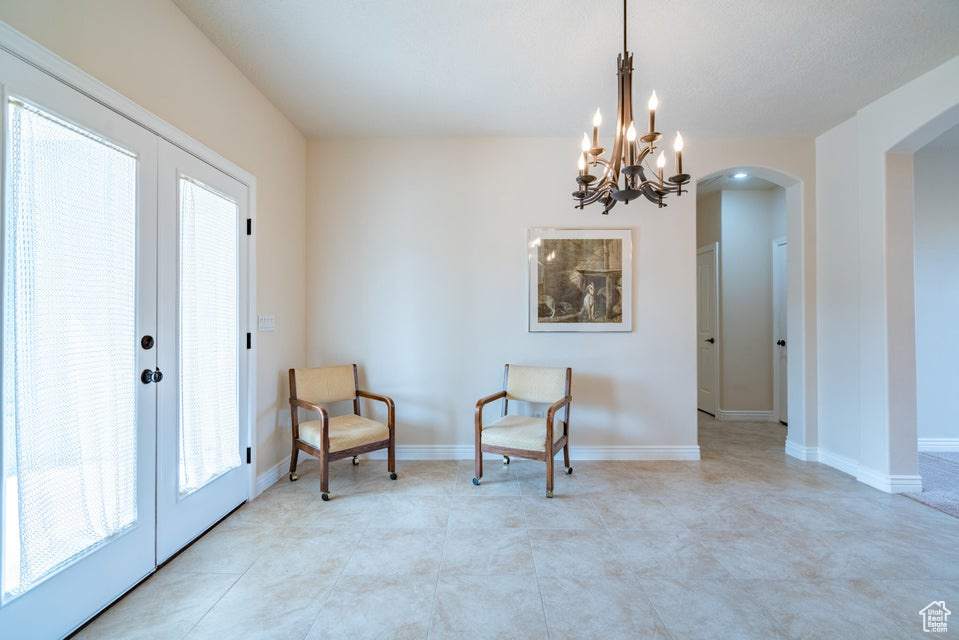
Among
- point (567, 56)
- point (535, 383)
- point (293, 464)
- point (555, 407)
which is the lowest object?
point (293, 464)

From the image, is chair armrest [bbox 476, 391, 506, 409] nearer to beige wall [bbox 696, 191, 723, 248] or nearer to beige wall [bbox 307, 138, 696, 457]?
beige wall [bbox 307, 138, 696, 457]

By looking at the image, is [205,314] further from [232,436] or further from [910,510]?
[910,510]

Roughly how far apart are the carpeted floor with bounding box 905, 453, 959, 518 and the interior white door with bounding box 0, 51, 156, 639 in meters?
4.54

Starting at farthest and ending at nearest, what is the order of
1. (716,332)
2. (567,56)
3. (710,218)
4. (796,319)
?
1. (710,218)
2. (716,332)
3. (796,319)
4. (567,56)

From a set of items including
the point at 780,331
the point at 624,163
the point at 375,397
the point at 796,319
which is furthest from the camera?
the point at 780,331

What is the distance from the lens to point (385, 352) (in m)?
3.32

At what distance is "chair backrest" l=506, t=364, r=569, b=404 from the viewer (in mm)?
3027

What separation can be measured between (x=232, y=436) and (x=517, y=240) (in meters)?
2.57

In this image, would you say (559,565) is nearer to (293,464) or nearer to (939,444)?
(293,464)

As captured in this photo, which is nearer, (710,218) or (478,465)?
(478,465)

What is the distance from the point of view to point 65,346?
55.2 inches

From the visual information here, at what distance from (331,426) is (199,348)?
1.06 m

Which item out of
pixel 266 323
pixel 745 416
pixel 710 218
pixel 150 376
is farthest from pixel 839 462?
pixel 150 376

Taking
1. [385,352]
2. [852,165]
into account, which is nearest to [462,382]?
[385,352]
